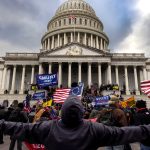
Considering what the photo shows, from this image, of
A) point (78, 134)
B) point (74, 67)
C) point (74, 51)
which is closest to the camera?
point (78, 134)

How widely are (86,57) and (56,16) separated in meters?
30.8

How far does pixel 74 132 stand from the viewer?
259cm

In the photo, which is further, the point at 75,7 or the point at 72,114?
the point at 75,7

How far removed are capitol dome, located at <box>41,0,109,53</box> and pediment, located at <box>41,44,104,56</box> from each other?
45.1 ft

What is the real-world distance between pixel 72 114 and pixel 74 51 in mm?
49581

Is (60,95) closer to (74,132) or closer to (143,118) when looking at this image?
(143,118)

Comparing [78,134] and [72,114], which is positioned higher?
[72,114]

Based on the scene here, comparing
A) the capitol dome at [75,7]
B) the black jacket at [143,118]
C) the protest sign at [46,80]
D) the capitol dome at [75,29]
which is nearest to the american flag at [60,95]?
the protest sign at [46,80]

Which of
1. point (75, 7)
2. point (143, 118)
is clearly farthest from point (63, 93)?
point (75, 7)

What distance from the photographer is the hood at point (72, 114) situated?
2.60m

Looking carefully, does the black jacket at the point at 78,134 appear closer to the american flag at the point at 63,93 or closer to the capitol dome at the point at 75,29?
the american flag at the point at 63,93

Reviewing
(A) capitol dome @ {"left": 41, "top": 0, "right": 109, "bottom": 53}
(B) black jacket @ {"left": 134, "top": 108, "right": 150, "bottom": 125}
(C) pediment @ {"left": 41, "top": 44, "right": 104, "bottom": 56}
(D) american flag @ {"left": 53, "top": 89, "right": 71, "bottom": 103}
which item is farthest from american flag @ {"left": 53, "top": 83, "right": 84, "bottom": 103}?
(A) capitol dome @ {"left": 41, "top": 0, "right": 109, "bottom": 53}

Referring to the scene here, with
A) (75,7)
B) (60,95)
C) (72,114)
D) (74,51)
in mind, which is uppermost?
(75,7)

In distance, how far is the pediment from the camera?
51375 millimetres
